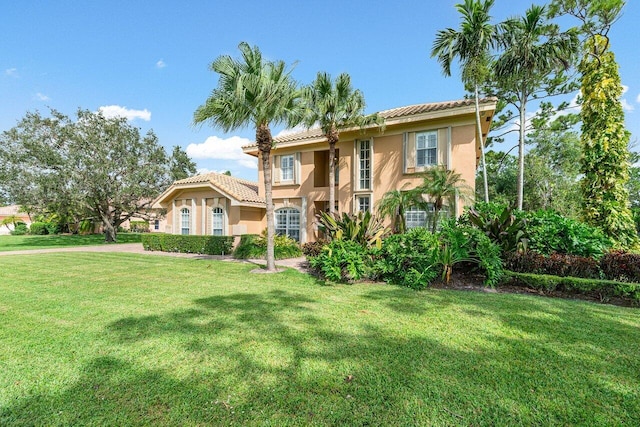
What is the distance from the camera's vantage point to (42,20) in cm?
1012

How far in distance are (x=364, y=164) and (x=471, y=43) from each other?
7336mm

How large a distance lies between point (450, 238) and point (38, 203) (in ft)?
97.0

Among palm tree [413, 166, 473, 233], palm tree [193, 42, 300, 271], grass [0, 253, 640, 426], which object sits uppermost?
palm tree [193, 42, 300, 271]

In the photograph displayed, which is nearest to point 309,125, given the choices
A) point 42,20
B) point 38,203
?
point 42,20

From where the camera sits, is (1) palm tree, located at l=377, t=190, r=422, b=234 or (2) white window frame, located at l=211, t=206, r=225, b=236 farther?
(2) white window frame, located at l=211, t=206, r=225, b=236

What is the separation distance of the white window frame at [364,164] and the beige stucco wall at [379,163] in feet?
0.77

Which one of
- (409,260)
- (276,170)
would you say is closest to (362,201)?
(276,170)

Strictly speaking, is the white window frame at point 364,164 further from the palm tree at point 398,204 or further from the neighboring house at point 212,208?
the neighboring house at point 212,208

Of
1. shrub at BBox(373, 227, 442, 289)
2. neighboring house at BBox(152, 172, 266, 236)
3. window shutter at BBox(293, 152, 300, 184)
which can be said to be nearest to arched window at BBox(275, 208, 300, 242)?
neighboring house at BBox(152, 172, 266, 236)

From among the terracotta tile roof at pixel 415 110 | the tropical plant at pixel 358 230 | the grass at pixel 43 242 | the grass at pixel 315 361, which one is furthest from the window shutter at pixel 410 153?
the grass at pixel 43 242

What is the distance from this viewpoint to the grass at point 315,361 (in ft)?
9.43

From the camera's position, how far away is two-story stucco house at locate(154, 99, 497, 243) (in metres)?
13.4

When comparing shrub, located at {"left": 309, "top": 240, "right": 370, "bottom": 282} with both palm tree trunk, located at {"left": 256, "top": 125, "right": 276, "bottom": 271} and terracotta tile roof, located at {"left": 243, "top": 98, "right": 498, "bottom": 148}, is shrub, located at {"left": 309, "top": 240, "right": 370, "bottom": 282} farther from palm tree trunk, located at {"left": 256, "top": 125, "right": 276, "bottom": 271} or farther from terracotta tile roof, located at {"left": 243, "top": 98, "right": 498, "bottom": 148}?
terracotta tile roof, located at {"left": 243, "top": 98, "right": 498, "bottom": 148}

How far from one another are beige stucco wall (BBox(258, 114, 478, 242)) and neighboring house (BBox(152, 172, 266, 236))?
1769mm
